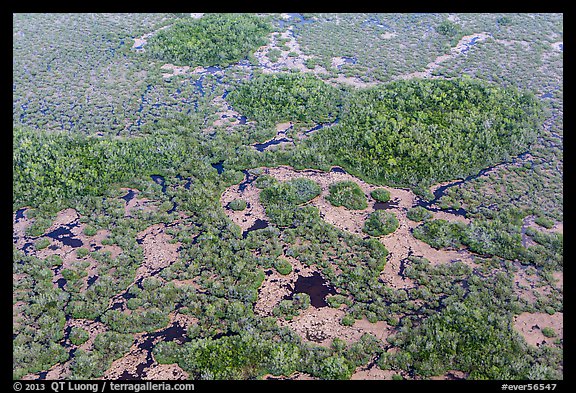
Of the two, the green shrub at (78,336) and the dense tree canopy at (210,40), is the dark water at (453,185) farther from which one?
the dense tree canopy at (210,40)

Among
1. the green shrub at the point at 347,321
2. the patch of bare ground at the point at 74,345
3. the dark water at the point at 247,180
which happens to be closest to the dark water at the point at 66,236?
the patch of bare ground at the point at 74,345

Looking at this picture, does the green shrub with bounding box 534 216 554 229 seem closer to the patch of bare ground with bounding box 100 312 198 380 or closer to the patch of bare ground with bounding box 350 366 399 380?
the patch of bare ground with bounding box 350 366 399 380

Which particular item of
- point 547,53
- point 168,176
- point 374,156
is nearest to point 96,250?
point 168,176

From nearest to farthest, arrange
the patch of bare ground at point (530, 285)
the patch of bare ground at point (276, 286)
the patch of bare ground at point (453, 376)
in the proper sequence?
the patch of bare ground at point (453, 376) → the patch of bare ground at point (530, 285) → the patch of bare ground at point (276, 286)

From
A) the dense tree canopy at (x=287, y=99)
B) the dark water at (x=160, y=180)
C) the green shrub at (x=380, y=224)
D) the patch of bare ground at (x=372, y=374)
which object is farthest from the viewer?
the dense tree canopy at (x=287, y=99)

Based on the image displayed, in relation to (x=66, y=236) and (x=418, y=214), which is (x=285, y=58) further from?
(x=66, y=236)

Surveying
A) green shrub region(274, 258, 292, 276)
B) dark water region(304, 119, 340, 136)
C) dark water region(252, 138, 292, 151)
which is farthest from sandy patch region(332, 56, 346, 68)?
green shrub region(274, 258, 292, 276)
